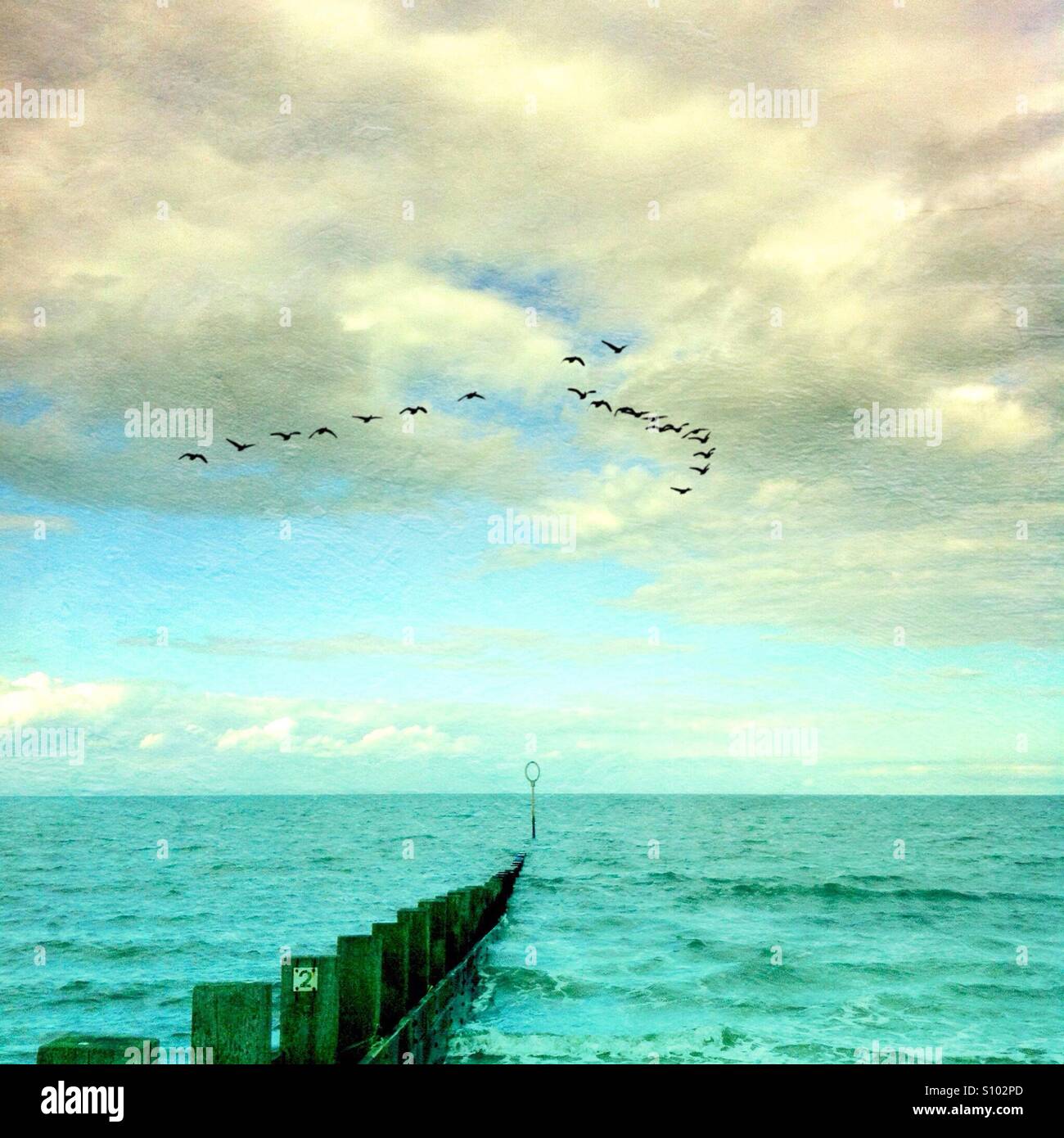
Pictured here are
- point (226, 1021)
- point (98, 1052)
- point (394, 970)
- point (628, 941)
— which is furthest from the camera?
point (628, 941)

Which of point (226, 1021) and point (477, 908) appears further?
point (477, 908)

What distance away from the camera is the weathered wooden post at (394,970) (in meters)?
7.70

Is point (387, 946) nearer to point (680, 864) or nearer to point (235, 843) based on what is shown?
point (680, 864)

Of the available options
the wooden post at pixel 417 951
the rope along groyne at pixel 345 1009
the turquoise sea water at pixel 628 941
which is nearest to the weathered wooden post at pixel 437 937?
the rope along groyne at pixel 345 1009

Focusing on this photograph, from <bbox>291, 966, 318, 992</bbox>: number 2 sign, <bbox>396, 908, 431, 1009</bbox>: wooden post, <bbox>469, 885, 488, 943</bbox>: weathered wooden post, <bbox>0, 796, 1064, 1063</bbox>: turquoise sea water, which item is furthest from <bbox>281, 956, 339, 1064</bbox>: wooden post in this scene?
<bbox>469, 885, 488, 943</bbox>: weathered wooden post

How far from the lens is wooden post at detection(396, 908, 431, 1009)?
848cm

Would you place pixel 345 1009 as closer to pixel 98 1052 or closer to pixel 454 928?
pixel 98 1052

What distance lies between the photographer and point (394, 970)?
25.8 ft

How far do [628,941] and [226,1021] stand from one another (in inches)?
677

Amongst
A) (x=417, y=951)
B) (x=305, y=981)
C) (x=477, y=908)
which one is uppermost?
(x=305, y=981)

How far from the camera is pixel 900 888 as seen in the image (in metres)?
33.2

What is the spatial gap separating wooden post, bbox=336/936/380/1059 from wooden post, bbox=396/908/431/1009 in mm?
1479

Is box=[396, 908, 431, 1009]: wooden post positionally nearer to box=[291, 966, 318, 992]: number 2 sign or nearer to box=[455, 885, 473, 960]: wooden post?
box=[291, 966, 318, 992]: number 2 sign

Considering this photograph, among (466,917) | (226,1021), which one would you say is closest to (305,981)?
(226,1021)
